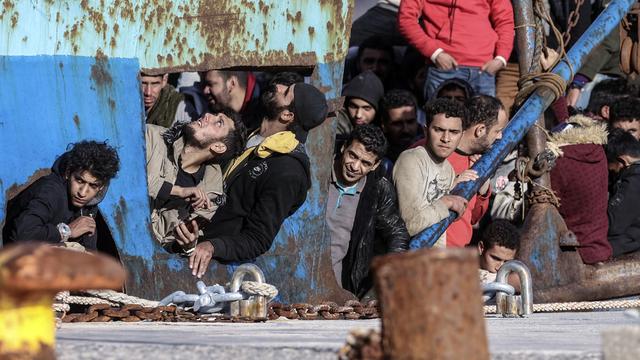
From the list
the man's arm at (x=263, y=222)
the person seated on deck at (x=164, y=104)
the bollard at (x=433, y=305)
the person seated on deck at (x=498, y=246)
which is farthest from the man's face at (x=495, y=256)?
the bollard at (x=433, y=305)

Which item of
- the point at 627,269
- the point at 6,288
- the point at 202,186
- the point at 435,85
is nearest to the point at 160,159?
the point at 202,186

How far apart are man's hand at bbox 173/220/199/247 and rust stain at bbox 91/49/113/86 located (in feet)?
2.85

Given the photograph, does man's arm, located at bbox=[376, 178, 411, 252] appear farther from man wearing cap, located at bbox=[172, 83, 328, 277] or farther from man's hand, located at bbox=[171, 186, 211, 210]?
man's hand, located at bbox=[171, 186, 211, 210]

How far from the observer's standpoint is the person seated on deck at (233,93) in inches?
329

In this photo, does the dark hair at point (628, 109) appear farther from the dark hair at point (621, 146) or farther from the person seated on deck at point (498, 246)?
the person seated on deck at point (498, 246)

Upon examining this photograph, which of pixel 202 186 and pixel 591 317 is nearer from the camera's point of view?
pixel 591 317

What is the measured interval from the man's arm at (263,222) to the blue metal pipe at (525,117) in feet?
2.81

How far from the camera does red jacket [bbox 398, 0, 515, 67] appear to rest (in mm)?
8859

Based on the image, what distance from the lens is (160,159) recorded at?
24.2 ft

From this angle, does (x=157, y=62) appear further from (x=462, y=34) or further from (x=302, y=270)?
(x=462, y=34)

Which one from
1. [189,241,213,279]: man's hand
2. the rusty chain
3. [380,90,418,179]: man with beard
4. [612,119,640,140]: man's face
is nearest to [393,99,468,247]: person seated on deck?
[380,90,418,179]: man with beard

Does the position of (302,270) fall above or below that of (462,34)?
below

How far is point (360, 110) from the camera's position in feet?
29.0

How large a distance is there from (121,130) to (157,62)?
0.43m
